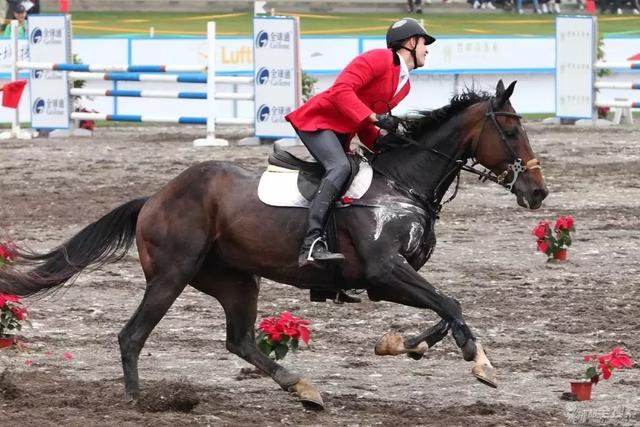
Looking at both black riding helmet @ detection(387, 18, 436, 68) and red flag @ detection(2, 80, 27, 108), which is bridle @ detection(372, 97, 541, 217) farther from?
red flag @ detection(2, 80, 27, 108)

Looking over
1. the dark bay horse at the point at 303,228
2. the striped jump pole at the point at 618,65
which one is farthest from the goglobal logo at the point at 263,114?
the dark bay horse at the point at 303,228

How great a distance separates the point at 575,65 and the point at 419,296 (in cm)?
1615

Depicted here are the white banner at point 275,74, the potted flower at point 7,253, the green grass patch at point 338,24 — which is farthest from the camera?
the green grass patch at point 338,24

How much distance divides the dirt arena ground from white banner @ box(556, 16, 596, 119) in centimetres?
726

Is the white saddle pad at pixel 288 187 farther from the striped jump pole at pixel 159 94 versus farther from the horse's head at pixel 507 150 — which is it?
the striped jump pole at pixel 159 94

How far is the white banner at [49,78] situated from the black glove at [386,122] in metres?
15.0

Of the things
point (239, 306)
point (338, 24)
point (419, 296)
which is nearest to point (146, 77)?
point (239, 306)

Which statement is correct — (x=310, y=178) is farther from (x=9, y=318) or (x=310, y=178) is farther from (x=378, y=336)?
(x=9, y=318)

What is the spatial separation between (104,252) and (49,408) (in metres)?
1.12

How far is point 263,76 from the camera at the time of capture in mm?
20297

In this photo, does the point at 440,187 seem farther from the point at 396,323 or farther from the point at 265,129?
the point at 265,129

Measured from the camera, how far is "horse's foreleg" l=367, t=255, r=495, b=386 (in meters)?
7.04

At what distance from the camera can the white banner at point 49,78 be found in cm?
2198

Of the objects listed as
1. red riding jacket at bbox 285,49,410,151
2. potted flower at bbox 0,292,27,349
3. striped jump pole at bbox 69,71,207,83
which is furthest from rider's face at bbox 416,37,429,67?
striped jump pole at bbox 69,71,207,83
